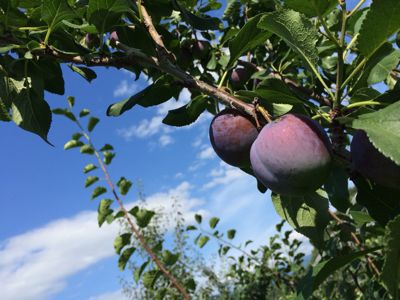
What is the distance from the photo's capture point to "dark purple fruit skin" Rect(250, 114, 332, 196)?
0.79 m

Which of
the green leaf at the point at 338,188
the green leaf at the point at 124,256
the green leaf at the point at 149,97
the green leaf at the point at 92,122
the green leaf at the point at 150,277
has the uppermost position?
the green leaf at the point at 92,122

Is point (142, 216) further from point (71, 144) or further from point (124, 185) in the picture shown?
point (71, 144)

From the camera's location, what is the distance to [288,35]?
0.87 meters

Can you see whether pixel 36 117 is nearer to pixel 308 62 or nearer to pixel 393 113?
pixel 308 62

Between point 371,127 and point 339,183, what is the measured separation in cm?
29

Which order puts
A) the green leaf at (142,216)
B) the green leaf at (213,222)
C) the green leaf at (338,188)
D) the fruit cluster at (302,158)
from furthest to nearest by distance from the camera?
the green leaf at (213,222) → the green leaf at (142,216) → the green leaf at (338,188) → the fruit cluster at (302,158)

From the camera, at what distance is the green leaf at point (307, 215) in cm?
105

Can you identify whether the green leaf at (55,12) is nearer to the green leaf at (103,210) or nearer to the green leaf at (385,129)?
the green leaf at (385,129)

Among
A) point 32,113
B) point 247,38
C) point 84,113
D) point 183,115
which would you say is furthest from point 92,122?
point 247,38

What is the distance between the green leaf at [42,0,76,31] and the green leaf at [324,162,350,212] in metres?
0.81

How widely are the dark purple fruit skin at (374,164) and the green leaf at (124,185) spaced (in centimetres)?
297

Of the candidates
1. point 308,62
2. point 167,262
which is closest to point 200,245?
point 167,262

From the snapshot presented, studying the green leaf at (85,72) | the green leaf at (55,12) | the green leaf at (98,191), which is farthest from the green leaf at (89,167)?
the green leaf at (55,12)

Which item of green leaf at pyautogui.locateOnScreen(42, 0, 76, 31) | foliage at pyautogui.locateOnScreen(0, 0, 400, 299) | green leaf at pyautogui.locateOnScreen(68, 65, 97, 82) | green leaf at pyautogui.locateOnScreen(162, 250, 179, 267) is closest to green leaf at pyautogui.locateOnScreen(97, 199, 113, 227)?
green leaf at pyautogui.locateOnScreen(162, 250, 179, 267)
